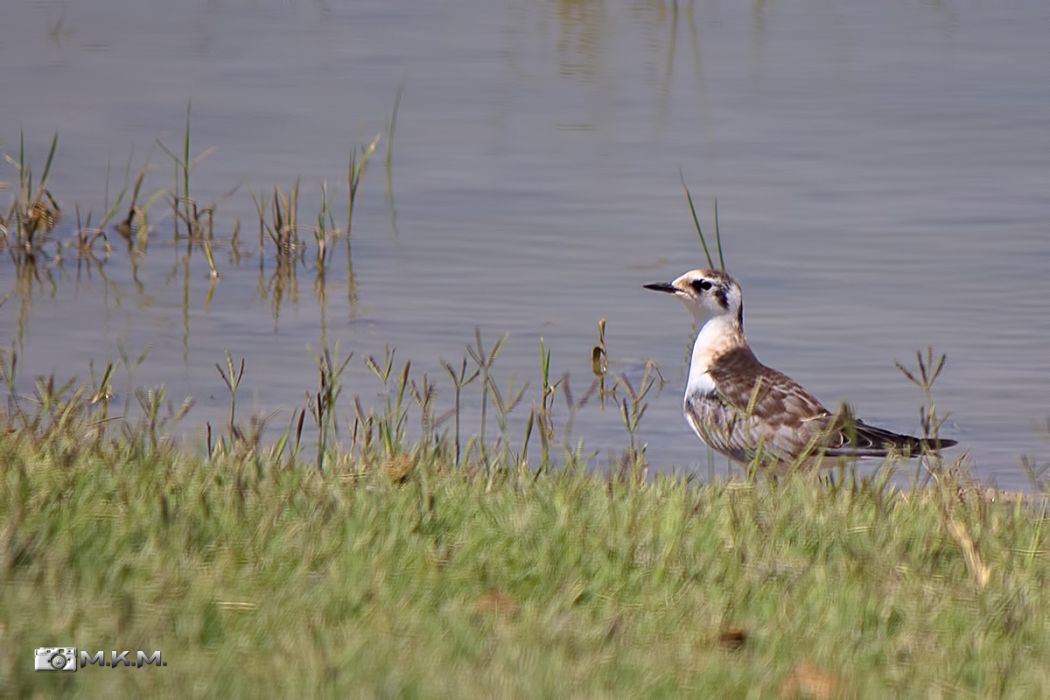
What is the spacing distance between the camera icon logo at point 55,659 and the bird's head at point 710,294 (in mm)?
4584

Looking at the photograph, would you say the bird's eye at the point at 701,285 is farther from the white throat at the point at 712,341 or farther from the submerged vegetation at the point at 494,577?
the submerged vegetation at the point at 494,577

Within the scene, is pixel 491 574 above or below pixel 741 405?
below

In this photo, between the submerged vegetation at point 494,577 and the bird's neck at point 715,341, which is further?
the bird's neck at point 715,341

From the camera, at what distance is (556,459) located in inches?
297

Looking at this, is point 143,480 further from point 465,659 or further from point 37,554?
point 465,659

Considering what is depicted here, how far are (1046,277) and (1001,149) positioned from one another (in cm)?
394

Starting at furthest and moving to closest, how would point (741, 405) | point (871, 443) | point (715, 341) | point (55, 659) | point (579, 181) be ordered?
point (579, 181), point (715, 341), point (741, 405), point (871, 443), point (55, 659)

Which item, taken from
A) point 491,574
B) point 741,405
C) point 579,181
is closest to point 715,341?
point 741,405

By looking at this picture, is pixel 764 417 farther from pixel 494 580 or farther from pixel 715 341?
pixel 494 580

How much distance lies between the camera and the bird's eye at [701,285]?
8.12 metres

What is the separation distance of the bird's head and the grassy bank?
7.68 ft

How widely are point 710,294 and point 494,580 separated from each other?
375cm

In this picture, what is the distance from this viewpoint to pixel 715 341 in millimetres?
8023

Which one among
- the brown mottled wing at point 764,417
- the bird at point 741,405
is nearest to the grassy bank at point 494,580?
the bird at point 741,405
